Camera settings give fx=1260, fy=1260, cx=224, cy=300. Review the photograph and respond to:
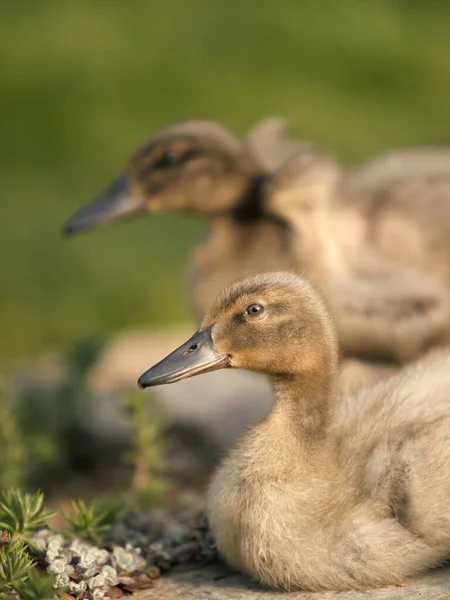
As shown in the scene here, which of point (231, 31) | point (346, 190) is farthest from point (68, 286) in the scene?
point (346, 190)

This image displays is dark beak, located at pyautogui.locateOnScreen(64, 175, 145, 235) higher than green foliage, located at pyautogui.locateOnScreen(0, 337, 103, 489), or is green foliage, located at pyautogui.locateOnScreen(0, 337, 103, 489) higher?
dark beak, located at pyautogui.locateOnScreen(64, 175, 145, 235)

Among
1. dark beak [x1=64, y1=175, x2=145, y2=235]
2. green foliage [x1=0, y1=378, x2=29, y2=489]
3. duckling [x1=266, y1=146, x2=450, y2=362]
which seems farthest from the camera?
dark beak [x1=64, y1=175, x2=145, y2=235]

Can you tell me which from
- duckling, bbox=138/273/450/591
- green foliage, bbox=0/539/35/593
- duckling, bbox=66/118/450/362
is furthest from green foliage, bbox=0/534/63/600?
duckling, bbox=66/118/450/362

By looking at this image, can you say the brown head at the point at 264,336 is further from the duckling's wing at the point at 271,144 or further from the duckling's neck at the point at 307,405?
the duckling's wing at the point at 271,144

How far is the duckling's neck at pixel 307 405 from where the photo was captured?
349 centimetres

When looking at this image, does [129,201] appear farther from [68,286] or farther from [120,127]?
[120,127]

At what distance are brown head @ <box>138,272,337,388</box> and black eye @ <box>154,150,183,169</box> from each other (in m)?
2.20

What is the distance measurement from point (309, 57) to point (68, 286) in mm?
3302

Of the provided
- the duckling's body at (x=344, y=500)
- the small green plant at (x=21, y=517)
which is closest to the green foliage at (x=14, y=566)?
the small green plant at (x=21, y=517)

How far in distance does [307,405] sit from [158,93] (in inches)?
323

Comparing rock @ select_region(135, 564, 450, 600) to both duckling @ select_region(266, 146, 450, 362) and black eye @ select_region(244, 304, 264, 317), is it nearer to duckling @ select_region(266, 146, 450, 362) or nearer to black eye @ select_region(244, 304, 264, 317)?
black eye @ select_region(244, 304, 264, 317)

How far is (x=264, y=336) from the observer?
356 centimetres

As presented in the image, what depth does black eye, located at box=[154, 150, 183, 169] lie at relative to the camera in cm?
577

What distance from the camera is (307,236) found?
5.45 metres
